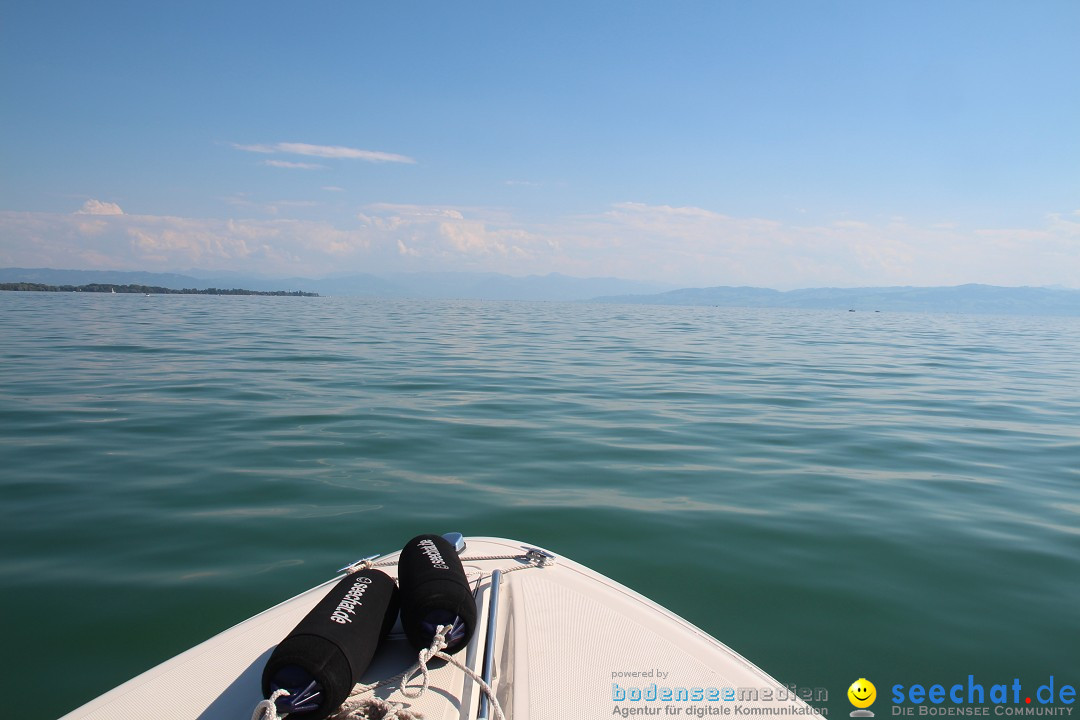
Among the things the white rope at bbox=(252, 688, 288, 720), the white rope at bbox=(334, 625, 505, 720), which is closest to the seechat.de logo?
the white rope at bbox=(334, 625, 505, 720)

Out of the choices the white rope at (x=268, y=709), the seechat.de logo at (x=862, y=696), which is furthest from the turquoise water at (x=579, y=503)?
the white rope at (x=268, y=709)

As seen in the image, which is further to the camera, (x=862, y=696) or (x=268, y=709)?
(x=862, y=696)

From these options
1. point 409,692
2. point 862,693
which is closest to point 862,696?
point 862,693

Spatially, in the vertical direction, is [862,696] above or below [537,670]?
below

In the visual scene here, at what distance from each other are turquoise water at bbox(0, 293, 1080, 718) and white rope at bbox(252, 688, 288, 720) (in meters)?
1.52

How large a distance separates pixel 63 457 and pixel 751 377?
1052 centimetres

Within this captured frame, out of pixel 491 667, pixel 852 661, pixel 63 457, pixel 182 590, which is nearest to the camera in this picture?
pixel 491 667

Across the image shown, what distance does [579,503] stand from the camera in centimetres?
517

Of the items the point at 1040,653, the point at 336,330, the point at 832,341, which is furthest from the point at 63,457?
the point at 832,341

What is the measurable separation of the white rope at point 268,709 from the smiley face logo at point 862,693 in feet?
7.54

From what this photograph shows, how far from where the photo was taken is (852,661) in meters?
3.02

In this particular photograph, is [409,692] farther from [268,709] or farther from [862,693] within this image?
[862,693]

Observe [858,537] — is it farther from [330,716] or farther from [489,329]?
[489,329]

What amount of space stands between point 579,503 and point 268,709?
12.0 ft
